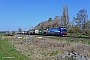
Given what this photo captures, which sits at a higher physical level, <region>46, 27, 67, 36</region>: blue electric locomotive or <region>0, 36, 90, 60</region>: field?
<region>46, 27, 67, 36</region>: blue electric locomotive

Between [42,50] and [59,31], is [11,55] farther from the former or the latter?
[59,31]

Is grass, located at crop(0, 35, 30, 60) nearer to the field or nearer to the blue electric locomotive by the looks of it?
the field

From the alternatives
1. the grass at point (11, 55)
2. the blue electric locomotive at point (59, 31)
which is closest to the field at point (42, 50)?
the grass at point (11, 55)

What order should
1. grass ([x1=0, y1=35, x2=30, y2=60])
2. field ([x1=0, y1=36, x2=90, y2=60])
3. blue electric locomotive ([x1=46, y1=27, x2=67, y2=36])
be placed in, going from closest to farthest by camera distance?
grass ([x1=0, y1=35, x2=30, y2=60]) → field ([x1=0, y1=36, x2=90, y2=60]) → blue electric locomotive ([x1=46, y1=27, x2=67, y2=36])

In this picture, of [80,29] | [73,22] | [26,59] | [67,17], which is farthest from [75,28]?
[26,59]

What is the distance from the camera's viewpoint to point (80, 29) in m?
75.1

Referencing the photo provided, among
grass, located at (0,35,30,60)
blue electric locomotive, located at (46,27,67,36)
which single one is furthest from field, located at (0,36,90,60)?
blue electric locomotive, located at (46,27,67,36)

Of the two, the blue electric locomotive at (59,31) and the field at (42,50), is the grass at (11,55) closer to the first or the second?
the field at (42,50)

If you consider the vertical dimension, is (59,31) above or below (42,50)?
above

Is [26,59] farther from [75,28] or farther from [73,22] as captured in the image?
[73,22]

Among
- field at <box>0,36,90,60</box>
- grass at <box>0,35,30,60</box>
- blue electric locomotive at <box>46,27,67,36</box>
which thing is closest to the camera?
grass at <box>0,35,30,60</box>

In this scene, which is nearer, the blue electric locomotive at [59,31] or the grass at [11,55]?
the grass at [11,55]

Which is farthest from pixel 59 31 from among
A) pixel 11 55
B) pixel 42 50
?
pixel 11 55

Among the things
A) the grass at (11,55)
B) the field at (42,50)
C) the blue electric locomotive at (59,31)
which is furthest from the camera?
the blue electric locomotive at (59,31)
